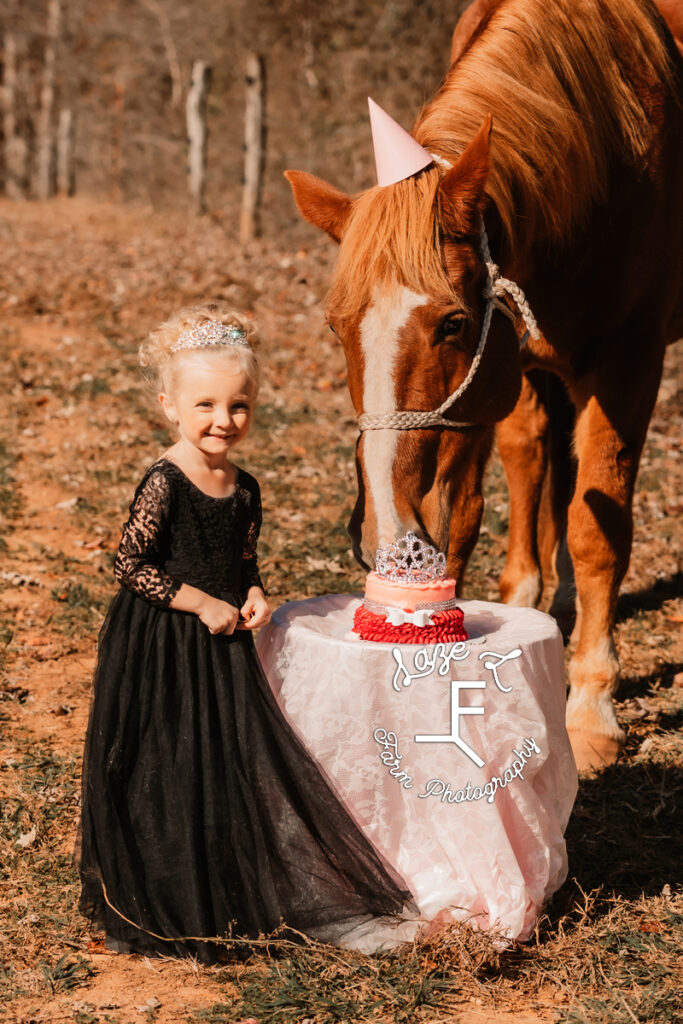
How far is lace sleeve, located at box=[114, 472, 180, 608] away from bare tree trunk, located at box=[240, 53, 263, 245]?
14.1 meters

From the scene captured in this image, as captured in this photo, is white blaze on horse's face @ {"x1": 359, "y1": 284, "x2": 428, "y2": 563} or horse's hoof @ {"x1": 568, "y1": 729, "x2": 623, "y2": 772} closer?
white blaze on horse's face @ {"x1": 359, "y1": 284, "x2": 428, "y2": 563}

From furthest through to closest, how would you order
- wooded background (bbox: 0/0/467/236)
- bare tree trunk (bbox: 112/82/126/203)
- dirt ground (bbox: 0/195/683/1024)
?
1. bare tree trunk (bbox: 112/82/126/203)
2. wooded background (bbox: 0/0/467/236)
3. dirt ground (bbox: 0/195/683/1024)

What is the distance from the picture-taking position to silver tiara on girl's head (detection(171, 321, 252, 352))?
9.59 ft

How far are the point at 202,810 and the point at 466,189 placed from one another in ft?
6.57

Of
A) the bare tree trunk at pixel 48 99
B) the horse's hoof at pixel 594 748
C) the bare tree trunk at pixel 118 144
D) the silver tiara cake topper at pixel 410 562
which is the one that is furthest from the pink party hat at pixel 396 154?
the bare tree trunk at pixel 48 99

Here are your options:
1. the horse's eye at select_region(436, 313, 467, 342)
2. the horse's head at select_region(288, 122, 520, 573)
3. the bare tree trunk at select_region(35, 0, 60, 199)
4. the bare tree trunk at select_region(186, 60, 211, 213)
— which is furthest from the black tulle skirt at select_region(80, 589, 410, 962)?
the bare tree trunk at select_region(35, 0, 60, 199)

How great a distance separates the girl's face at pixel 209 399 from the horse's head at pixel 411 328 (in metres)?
0.45

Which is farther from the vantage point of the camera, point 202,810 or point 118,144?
point 118,144

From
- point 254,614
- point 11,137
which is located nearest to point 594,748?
point 254,614

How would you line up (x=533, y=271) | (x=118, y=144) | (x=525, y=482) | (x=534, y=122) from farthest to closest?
1. (x=118, y=144)
2. (x=525, y=482)
3. (x=533, y=271)
4. (x=534, y=122)

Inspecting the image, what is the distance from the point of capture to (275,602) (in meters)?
5.60

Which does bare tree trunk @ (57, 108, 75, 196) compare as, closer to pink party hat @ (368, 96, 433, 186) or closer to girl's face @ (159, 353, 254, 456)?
pink party hat @ (368, 96, 433, 186)

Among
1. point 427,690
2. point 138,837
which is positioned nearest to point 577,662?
point 427,690

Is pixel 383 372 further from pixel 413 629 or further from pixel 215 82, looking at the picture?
pixel 215 82
